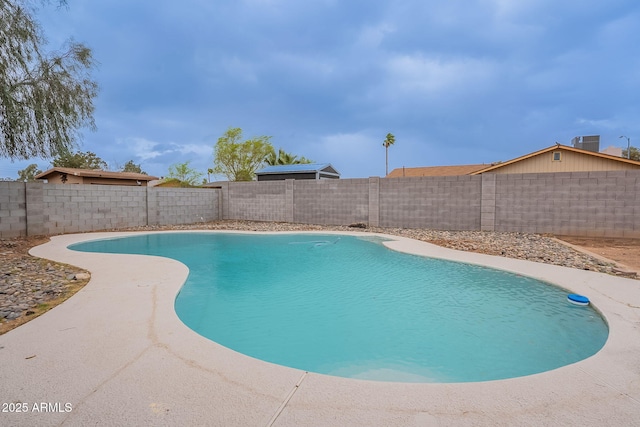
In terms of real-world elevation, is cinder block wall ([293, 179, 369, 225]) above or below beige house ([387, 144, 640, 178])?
A: below

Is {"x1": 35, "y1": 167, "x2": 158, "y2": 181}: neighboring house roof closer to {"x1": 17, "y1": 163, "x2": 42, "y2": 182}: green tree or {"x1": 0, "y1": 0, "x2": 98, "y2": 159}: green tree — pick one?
{"x1": 17, "y1": 163, "x2": 42, "y2": 182}: green tree

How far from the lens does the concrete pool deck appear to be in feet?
6.17

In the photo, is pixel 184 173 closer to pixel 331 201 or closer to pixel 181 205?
pixel 181 205

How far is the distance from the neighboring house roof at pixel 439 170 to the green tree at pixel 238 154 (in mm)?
14011

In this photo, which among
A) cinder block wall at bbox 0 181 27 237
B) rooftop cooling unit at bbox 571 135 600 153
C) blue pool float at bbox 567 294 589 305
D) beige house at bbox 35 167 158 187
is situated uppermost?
rooftop cooling unit at bbox 571 135 600 153

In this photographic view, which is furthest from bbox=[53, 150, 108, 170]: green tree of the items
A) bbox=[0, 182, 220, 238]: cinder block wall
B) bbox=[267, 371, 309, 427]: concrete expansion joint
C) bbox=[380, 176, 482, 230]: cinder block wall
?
bbox=[267, 371, 309, 427]: concrete expansion joint

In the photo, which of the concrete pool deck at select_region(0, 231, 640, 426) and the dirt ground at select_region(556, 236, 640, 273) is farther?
the dirt ground at select_region(556, 236, 640, 273)

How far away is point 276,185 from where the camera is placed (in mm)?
15000

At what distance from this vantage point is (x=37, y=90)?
814 centimetres

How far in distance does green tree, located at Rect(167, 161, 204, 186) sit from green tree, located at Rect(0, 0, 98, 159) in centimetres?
2041

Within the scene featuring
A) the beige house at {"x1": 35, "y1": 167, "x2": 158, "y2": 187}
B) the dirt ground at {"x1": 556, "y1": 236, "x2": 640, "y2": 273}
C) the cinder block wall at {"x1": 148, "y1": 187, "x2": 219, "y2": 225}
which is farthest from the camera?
the beige house at {"x1": 35, "y1": 167, "x2": 158, "y2": 187}

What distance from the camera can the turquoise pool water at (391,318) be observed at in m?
3.16

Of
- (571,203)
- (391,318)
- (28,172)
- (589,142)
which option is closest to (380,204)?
(571,203)

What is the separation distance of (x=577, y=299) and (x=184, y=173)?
30.4 meters
